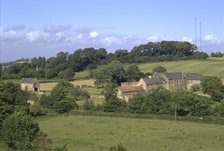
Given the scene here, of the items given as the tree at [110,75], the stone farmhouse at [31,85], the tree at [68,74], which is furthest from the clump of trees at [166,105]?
the tree at [68,74]

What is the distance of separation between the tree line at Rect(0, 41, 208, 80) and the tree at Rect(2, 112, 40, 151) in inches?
3106

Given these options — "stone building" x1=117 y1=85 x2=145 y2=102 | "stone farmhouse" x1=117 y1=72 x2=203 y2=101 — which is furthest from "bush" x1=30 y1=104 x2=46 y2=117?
"stone farmhouse" x1=117 y1=72 x2=203 y2=101

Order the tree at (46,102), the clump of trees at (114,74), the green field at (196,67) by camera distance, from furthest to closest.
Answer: the green field at (196,67) < the clump of trees at (114,74) < the tree at (46,102)

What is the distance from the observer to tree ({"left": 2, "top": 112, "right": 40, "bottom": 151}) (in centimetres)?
3378

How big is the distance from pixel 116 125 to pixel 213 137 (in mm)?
13073

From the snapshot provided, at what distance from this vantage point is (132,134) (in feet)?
151

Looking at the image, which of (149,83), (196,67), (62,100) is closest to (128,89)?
(149,83)

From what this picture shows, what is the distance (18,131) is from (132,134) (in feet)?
51.1

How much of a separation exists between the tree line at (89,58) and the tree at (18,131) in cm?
7889

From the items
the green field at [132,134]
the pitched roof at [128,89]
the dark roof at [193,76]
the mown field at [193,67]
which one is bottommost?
the green field at [132,134]

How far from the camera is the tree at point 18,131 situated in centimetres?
3378

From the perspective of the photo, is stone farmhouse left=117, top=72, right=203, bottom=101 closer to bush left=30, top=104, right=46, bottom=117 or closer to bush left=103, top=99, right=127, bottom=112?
bush left=103, top=99, right=127, bottom=112

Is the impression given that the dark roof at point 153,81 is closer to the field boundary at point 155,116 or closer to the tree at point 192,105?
the field boundary at point 155,116

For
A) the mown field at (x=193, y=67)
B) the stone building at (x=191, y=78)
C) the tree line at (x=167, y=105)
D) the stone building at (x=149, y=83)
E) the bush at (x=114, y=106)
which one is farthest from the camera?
the mown field at (x=193, y=67)
